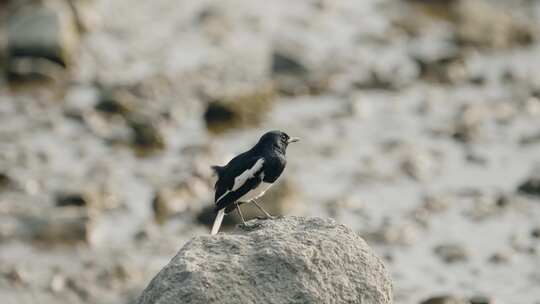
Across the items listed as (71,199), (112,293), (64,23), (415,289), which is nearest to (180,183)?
(71,199)

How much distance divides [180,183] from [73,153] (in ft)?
7.81

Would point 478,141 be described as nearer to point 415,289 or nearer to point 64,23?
point 415,289

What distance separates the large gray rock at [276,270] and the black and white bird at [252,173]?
104cm

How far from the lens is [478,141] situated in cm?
1870

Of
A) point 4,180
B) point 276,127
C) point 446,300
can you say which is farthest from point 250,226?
point 276,127

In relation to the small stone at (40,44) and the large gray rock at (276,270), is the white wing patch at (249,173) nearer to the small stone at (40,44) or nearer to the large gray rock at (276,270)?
the large gray rock at (276,270)

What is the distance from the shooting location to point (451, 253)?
14.9 m

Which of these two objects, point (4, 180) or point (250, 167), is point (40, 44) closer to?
point (4, 180)

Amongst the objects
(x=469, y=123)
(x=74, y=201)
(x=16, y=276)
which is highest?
(x=469, y=123)

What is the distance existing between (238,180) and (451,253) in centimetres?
610

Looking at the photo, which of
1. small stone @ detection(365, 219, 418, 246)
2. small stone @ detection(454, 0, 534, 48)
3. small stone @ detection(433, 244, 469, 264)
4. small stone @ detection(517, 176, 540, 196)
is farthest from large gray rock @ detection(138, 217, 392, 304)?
small stone @ detection(454, 0, 534, 48)

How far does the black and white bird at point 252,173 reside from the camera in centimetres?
965

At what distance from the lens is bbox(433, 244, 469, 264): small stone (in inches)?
586

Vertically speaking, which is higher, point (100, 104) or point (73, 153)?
point (100, 104)
